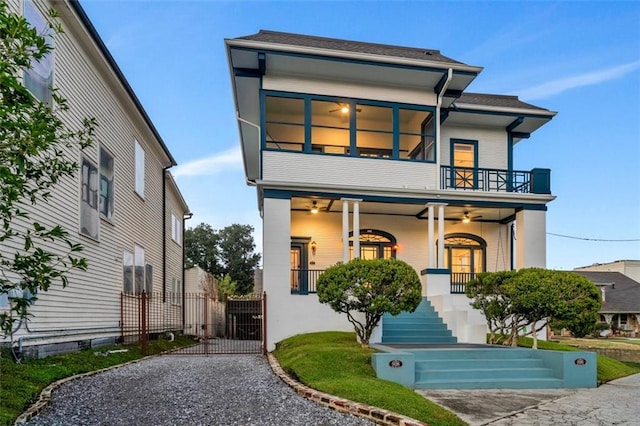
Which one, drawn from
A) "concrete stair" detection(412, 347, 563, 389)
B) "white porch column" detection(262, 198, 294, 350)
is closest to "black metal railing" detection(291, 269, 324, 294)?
"white porch column" detection(262, 198, 294, 350)

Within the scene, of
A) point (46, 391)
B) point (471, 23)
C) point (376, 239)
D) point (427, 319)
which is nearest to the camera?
point (46, 391)

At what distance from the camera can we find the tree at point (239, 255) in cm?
4000

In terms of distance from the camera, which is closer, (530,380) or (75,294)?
(530,380)

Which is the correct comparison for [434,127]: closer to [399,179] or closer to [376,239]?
[399,179]

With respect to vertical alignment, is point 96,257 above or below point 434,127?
below

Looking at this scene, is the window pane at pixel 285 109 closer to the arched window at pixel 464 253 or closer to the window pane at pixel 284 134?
the window pane at pixel 284 134

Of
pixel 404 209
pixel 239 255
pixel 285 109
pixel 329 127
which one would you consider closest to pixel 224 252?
pixel 239 255

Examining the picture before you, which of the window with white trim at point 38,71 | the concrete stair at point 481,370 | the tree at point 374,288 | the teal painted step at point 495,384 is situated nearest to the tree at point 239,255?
the tree at point 374,288

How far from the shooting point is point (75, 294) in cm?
916

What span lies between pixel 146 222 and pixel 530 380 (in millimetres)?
12365

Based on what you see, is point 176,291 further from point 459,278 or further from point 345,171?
point 459,278

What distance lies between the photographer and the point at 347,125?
47.8ft

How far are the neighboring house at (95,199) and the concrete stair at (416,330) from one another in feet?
21.9

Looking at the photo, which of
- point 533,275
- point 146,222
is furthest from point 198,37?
point 533,275
